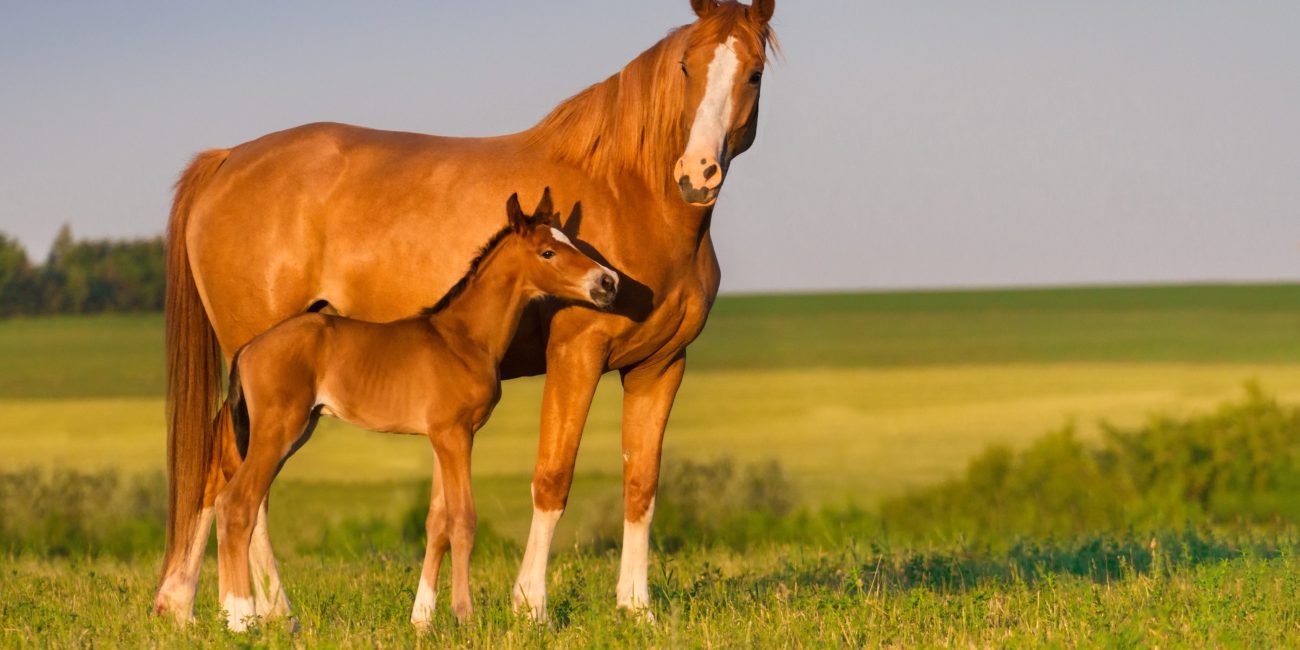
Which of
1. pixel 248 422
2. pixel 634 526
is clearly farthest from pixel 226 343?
pixel 634 526

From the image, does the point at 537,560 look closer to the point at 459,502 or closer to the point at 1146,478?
the point at 459,502

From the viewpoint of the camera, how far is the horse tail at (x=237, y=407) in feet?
21.0

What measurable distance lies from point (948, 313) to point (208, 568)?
241 ft

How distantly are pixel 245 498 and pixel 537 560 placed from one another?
4.90 ft

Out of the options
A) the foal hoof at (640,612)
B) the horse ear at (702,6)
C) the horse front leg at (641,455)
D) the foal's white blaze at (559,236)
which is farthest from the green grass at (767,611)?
the horse ear at (702,6)

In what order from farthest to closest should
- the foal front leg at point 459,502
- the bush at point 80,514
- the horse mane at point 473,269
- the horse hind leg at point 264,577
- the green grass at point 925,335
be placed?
the green grass at point 925,335 → the bush at point 80,514 → the horse hind leg at point 264,577 → the horse mane at point 473,269 → the foal front leg at point 459,502

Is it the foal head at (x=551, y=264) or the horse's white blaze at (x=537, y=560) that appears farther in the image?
the horse's white blaze at (x=537, y=560)

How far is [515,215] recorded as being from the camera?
20.9ft

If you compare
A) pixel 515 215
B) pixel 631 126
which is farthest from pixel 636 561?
pixel 631 126

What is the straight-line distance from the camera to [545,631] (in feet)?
20.2

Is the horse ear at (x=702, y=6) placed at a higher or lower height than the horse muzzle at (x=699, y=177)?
higher

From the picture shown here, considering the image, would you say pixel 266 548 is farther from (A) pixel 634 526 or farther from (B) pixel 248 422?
(A) pixel 634 526

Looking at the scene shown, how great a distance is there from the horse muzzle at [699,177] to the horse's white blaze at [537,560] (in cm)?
181

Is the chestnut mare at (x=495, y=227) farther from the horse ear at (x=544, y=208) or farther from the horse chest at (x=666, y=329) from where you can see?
the horse ear at (x=544, y=208)
